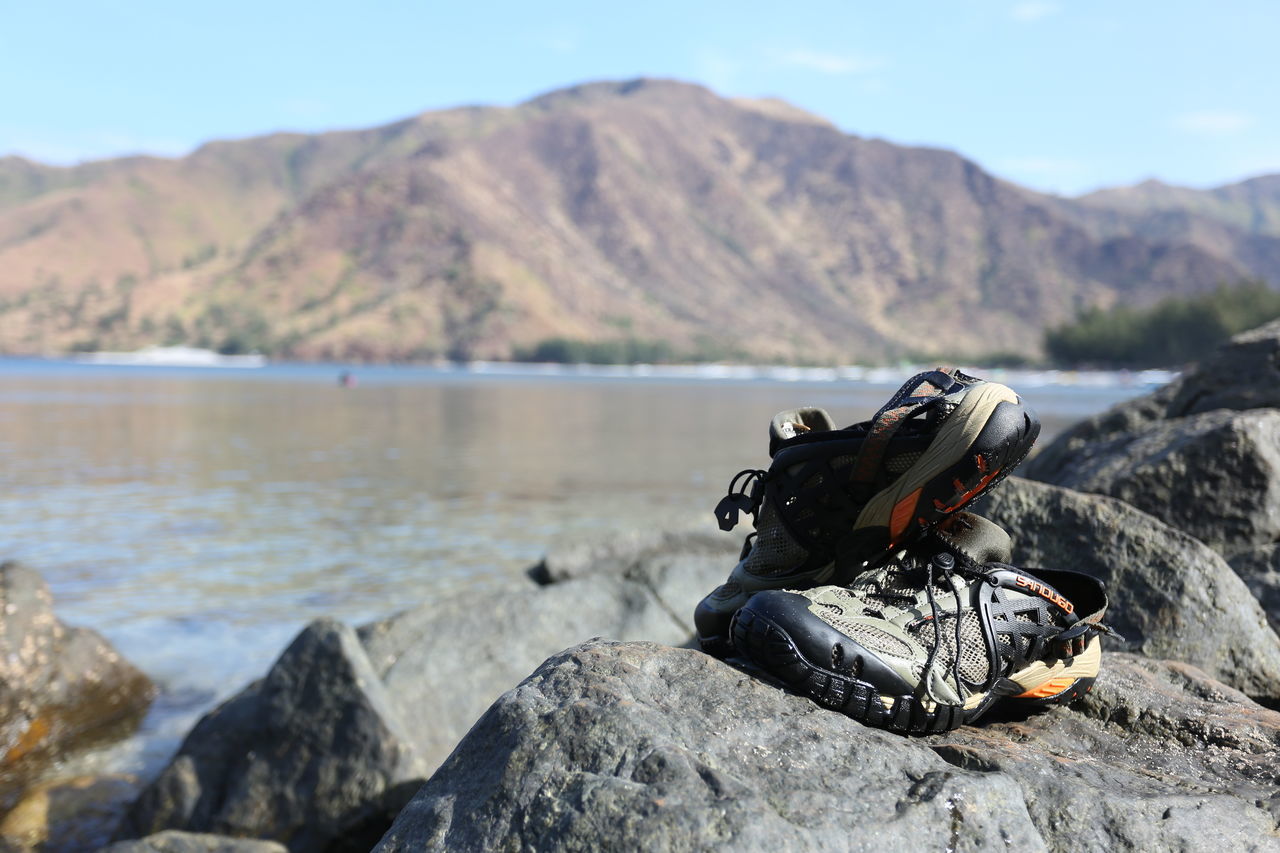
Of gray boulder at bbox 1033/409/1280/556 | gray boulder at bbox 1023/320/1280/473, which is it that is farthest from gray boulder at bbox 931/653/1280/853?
gray boulder at bbox 1023/320/1280/473

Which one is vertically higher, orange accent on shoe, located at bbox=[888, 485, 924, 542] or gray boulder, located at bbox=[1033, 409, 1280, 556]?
orange accent on shoe, located at bbox=[888, 485, 924, 542]

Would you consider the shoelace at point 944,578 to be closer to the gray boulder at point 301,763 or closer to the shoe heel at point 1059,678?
the shoe heel at point 1059,678

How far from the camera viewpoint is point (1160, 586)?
15.1 ft

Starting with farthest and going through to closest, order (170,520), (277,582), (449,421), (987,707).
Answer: (449,421) < (170,520) < (277,582) < (987,707)

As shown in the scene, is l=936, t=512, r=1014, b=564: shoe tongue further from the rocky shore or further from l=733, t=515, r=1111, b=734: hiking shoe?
the rocky shore

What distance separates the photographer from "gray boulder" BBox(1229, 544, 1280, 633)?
5533mm

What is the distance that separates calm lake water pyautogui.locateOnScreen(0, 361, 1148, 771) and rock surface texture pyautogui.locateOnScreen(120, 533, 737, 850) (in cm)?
193

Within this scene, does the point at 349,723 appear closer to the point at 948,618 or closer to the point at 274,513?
the point at 948,618

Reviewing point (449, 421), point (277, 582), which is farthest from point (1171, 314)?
point (277, 582)

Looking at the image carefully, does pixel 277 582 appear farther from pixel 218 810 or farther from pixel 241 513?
pixel 218 810

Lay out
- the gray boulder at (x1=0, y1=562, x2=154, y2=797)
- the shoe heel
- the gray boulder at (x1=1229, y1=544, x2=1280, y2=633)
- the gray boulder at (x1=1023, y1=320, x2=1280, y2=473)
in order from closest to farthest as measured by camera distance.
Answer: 1. the shoe heel
2. the gray boulder at (x1=1229, y1=544, x2=1280, y2=633)
3. the gray boulder at (x1=1023, y1=320, x2=1280, y2=473)
4. the gray boulder at (x1=0, y1=562, x2=154, y2=797)

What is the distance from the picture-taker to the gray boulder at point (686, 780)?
2.36 metres

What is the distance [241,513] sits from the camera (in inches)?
847

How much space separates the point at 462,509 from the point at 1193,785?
20287mm
